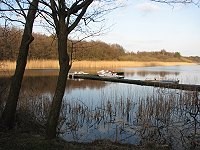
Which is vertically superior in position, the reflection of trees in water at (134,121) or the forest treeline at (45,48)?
the forest treeline at (45,48)

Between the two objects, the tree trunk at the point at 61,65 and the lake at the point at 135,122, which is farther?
the lake at the point at 135,122

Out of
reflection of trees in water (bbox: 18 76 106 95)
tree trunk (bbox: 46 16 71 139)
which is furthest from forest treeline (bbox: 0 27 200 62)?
reflection of trees in water (bbox: 18 76 106 95)

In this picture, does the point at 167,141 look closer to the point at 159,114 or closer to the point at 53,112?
the point at 159,114

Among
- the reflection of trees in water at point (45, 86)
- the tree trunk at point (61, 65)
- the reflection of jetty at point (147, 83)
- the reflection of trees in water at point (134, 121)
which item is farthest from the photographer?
the reflection of trees in water at point (45, 86)

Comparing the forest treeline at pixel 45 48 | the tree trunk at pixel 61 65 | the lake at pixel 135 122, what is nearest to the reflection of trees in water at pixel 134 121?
the lake at pixel 135 122

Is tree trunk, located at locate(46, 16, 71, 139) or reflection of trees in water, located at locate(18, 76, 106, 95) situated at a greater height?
tree trunk, located at locate(46, 16, 71, 139)

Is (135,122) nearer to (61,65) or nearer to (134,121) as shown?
(134,121)

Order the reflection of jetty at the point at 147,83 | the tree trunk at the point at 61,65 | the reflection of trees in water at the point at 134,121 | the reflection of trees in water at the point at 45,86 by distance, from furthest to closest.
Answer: the reflection of trees in water at the point at 45,86
the reflection of jetty at the point at 147,83
the reflection of trees in water at the point at 134,121
the tree trunk at the point at 61,65

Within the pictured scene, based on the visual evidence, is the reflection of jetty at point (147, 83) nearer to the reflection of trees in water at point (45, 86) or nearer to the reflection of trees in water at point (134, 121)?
Answer: the reflection of trees in water at point (45, 86)

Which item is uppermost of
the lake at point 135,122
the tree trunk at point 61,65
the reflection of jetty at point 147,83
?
the tree trunk at point 61,65

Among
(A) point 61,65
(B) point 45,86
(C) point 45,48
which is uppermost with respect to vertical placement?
(C) point 45,48

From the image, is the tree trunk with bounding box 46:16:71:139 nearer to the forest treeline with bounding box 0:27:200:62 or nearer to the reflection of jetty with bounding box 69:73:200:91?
the forest treeline with bounding box 0:27:200:62

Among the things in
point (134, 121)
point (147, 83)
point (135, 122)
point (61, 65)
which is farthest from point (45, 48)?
point (61, 65)

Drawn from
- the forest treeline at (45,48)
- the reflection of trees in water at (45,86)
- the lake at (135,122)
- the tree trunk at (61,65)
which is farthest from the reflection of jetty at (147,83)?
the tree trunk at (61,65)
